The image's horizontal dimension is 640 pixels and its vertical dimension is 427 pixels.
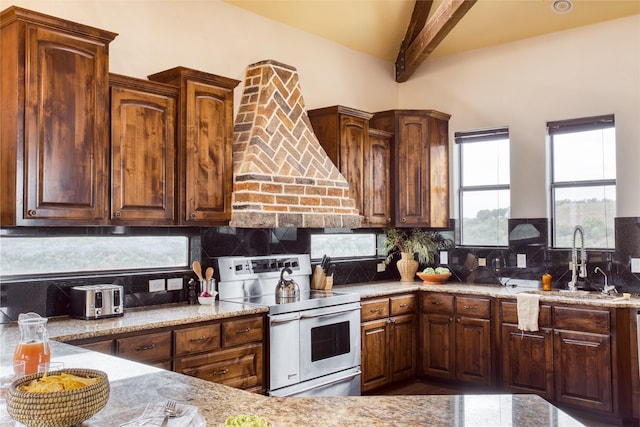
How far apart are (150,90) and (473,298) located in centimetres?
320

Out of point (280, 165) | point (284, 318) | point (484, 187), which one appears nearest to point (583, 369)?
point (484, 187)

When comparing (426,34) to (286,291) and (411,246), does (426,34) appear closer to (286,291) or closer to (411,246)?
(411,246)

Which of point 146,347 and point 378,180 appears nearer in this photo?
point 146,347

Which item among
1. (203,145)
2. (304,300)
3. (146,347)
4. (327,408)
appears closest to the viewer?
(327,408)

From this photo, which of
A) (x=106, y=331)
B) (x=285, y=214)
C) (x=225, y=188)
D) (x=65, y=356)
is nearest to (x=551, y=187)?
(x=285, y=214)

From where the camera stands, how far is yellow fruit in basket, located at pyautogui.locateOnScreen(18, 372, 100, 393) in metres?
1.51

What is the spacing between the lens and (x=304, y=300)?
4297 mm

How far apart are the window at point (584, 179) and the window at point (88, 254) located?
11.2 feet

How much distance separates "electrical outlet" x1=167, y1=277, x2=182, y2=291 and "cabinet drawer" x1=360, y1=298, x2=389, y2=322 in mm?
1558

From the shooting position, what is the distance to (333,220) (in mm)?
4801

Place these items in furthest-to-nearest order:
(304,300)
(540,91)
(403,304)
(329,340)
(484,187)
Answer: (484,187) < (540,91) < (403,304) < (329,340) < (304,300)

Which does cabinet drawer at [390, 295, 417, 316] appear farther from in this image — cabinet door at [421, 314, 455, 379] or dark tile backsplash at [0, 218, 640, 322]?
dark tile backsplash at [0, 218, 640, 322]

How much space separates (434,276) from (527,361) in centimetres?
125

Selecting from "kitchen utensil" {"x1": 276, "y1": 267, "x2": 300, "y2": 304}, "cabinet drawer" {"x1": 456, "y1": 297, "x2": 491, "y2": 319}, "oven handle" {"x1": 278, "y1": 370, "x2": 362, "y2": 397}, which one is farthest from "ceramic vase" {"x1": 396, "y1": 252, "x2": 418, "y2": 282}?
"kitchen utensil" {"x1": 276, "y1": 267, "x2": 300, "y2": 304}
